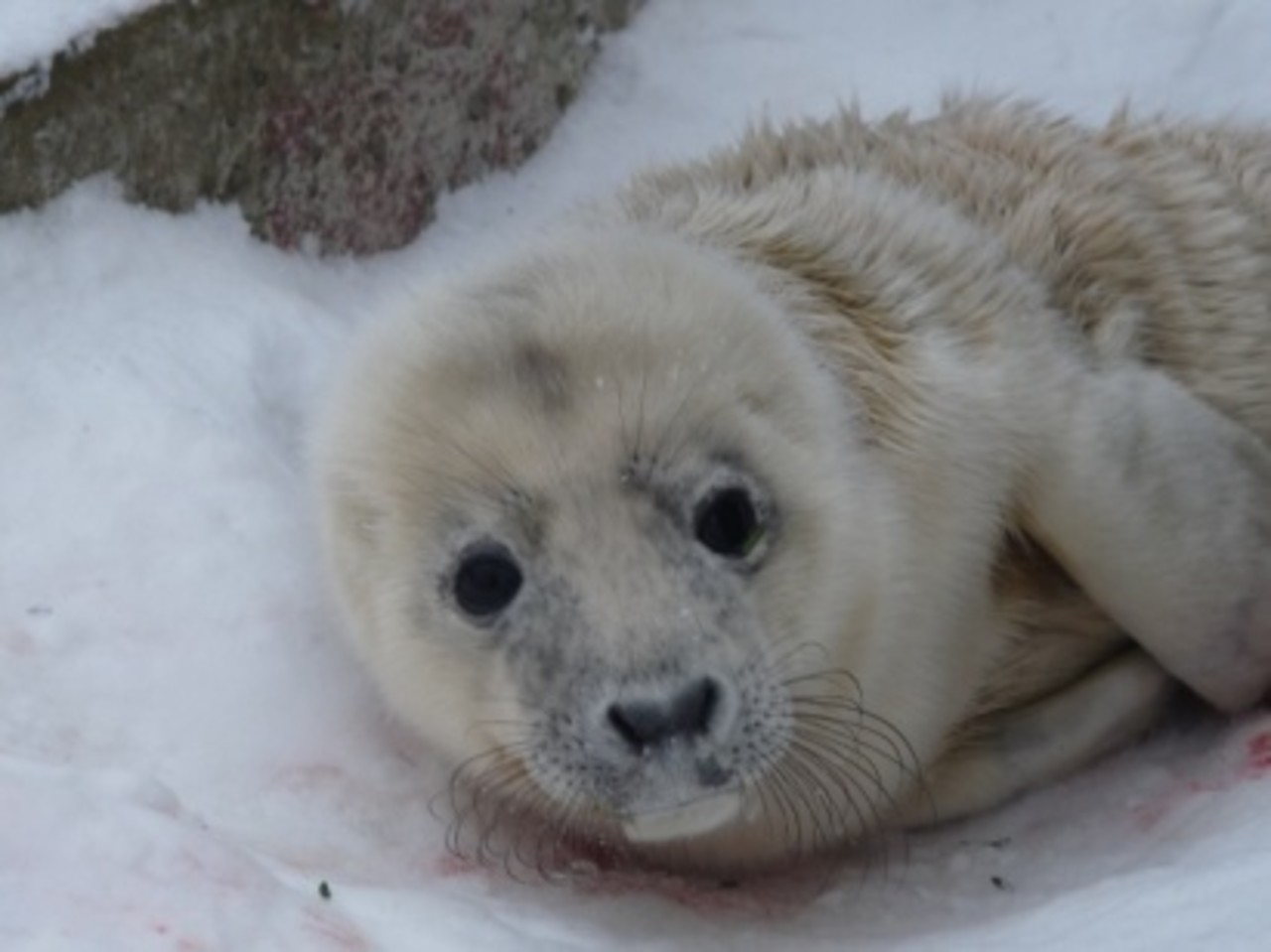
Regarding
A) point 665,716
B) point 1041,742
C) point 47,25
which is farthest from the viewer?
point 47,25

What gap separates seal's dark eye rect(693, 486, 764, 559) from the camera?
344 centimetres

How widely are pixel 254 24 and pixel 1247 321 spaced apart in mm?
1899

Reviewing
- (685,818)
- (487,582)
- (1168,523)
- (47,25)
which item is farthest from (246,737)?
(47,25)

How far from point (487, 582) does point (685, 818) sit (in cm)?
45

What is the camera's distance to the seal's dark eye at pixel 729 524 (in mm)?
3436

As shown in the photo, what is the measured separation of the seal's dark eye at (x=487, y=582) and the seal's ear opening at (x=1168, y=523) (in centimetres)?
83

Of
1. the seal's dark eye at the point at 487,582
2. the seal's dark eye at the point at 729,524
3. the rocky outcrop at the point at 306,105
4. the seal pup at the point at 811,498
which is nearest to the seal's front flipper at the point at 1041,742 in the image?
the seal pup at the point at 811,498

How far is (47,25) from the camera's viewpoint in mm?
4590

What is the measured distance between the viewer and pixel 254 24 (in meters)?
4.95

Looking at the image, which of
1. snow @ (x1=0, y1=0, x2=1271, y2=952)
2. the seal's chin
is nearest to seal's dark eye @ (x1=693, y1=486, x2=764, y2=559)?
the seal's chin

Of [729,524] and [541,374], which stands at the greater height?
[541,374]

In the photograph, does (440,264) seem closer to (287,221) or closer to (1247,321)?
(287,221)

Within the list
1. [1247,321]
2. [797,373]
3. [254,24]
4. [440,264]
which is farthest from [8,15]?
[1247,321]

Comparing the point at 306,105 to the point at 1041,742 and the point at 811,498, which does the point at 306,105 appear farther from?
the point at 1041,742
